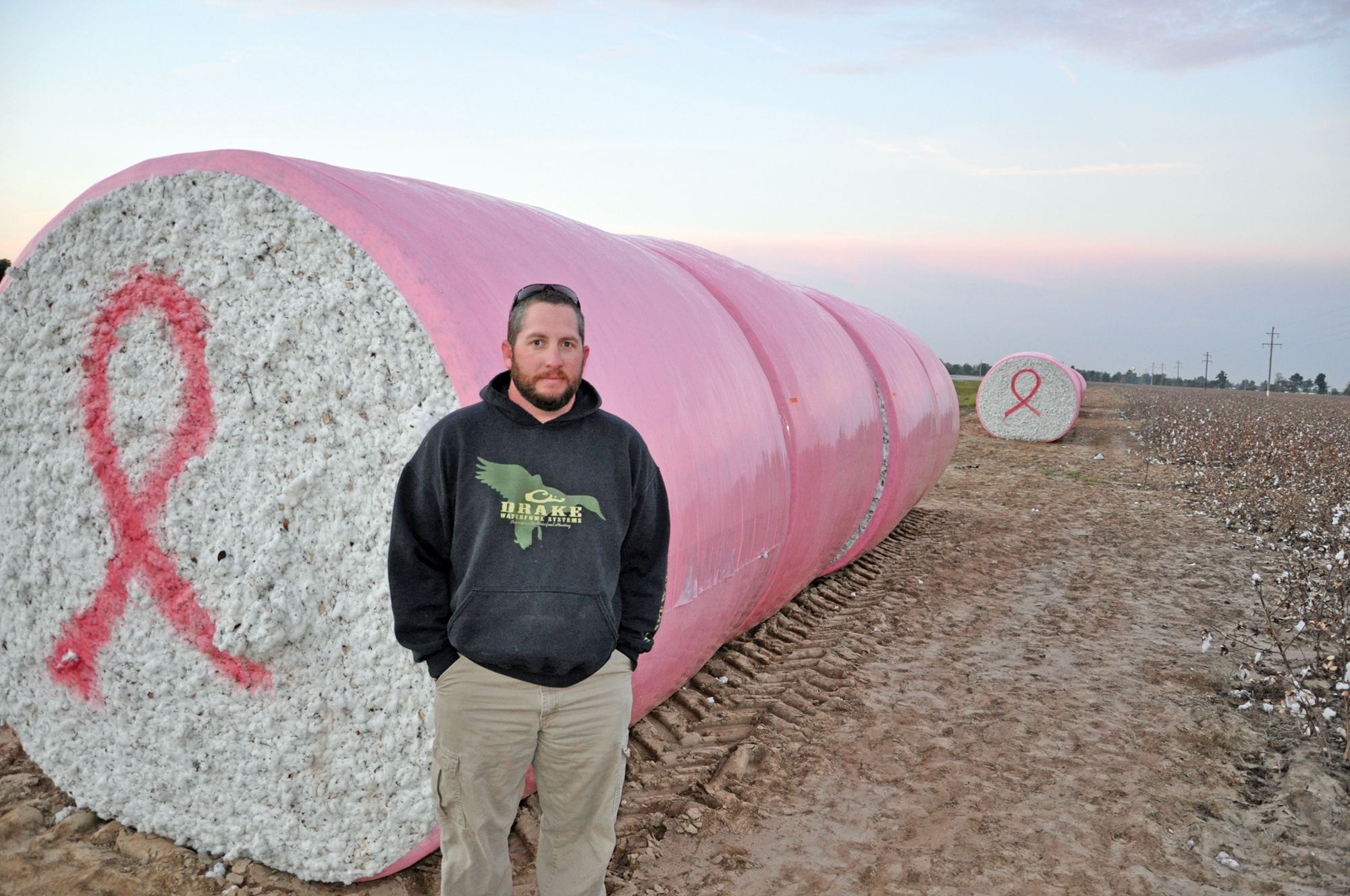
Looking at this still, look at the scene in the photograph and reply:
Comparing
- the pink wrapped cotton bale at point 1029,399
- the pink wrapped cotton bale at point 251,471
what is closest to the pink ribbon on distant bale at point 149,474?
the pink wrapped cotton bale at point 251,471

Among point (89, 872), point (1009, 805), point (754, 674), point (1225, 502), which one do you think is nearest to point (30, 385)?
point (89, 872)

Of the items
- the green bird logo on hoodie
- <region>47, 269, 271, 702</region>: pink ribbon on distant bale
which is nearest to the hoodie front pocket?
the green bird logo on hoodie

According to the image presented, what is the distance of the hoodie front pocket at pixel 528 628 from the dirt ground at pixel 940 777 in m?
1.10

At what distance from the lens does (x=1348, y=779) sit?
329 centimetres

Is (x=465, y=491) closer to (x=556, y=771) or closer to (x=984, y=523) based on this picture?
(x=556, y=771)

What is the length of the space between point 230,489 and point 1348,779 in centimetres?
433

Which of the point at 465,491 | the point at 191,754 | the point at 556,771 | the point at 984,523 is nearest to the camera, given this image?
the point at 465,491

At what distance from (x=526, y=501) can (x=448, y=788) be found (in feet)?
2.35

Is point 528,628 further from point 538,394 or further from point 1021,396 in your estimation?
point 1021,396

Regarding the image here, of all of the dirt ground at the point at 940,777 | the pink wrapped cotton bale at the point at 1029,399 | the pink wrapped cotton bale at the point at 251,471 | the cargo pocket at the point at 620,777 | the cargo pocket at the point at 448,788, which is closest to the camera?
the cargo pocket at the point at 448,788

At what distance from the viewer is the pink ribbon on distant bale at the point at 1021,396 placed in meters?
15.7

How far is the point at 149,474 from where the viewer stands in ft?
7.92

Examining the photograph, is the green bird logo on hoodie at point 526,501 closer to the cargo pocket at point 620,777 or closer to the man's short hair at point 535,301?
the man's short hair at point 535,301

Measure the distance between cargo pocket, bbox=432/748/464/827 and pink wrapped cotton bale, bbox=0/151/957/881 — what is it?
34 centimetres
